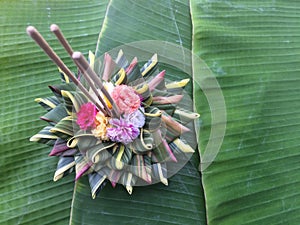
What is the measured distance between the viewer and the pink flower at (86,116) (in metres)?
0.62

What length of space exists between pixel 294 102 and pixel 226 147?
0.18 metres

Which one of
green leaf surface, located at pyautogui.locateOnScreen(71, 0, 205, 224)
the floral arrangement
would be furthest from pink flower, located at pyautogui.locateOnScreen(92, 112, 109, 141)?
green leaf surface, located at pyautogui.locateOnScreen(71, 0, 205, 224)

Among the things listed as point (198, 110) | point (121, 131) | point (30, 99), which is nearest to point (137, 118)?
point (121, 131)

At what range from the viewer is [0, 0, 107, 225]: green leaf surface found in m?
0.70

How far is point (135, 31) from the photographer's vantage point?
79 cm

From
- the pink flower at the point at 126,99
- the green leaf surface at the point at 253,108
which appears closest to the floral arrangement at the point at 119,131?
the pink flower at the point at 126,99

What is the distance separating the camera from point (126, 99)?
0.62m

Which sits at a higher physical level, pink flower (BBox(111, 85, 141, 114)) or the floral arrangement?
pink flower (BBox(111, 85, 141, 114))

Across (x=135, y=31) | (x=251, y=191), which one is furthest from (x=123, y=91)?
(x=251, y=191)

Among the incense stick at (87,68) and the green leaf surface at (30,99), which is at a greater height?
the incense stick at (87,68)

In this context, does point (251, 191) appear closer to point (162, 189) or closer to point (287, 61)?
point (162, 189)

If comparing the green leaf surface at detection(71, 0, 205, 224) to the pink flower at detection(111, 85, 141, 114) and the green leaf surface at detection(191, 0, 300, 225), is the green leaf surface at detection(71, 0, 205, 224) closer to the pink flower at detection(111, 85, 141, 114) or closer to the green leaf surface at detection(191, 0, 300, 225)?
the green leaf surface at detection(191, 0, 300, 225)

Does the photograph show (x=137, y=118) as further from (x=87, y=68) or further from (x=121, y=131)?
(x=87, y=68)

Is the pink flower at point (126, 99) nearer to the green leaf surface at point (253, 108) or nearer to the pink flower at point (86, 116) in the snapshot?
the pink flower at point (86, 116)
